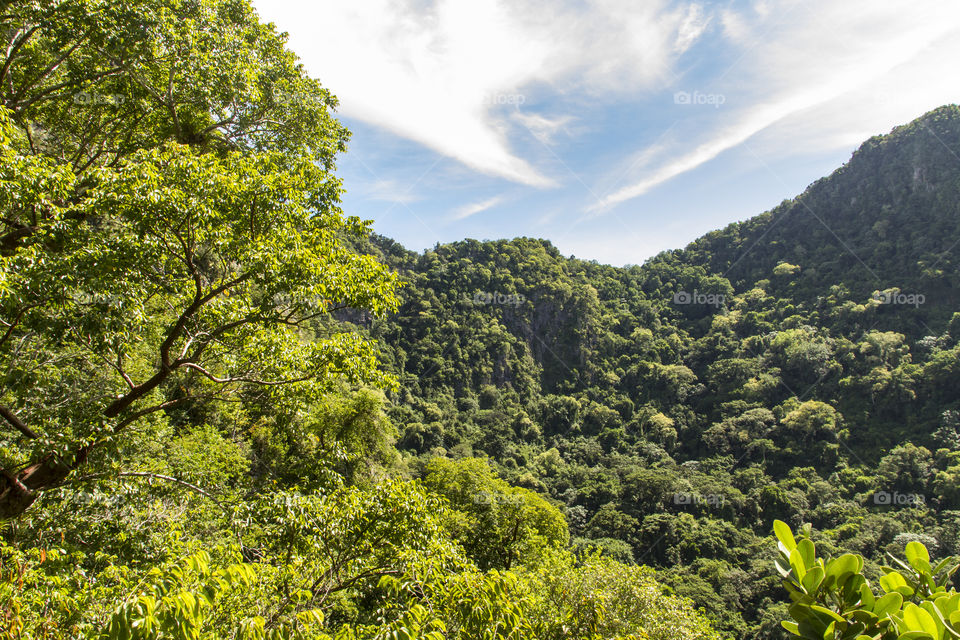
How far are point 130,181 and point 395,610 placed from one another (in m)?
5.54

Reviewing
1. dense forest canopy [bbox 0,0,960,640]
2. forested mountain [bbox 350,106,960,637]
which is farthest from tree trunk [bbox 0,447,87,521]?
forested mountain [bbox 350,106,960,637]

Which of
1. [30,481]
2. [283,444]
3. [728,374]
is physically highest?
[30,481]

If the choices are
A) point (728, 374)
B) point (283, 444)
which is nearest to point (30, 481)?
point (283, 444)

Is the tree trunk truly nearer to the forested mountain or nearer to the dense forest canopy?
the dense forest canopy

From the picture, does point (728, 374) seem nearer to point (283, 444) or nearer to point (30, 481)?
point (283, 444)

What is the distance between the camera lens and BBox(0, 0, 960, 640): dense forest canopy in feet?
12.3

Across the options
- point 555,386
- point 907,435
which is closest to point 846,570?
point 907,435

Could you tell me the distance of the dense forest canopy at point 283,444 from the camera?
3746 mm

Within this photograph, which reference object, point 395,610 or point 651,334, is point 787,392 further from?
point 395,610

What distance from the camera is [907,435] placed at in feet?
179

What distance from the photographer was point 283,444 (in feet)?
63.1

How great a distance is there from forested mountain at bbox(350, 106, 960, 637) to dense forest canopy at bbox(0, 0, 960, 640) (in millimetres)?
578

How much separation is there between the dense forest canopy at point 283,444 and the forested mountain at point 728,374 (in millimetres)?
578

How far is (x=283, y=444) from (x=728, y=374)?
273 feet
